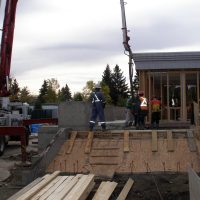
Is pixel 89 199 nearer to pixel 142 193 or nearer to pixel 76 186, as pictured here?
pixel 76 186

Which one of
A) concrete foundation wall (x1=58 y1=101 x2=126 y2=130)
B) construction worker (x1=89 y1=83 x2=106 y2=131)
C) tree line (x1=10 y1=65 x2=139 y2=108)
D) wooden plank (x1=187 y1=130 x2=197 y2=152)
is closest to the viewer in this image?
wooden plank (x1=187 y1=130 x2=197 y2=152)

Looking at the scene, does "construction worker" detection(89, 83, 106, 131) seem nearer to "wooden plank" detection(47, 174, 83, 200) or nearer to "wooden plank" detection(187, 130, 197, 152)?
"wooden plank" detection(187, 130, 197, 152)

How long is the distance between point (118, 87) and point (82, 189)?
302 feet

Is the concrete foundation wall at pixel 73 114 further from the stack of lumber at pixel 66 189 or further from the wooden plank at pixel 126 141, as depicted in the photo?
the stack of lumber at pixel 66 189

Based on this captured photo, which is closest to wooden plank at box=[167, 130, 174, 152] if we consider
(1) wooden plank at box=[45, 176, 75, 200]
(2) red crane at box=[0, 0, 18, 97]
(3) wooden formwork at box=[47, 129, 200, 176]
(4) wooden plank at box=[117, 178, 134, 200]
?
(3) wooden formwork at box=[47, 129, 200, 176]

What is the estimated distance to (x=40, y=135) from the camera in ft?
53.9

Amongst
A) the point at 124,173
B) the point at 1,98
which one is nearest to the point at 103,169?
the point at 124,173

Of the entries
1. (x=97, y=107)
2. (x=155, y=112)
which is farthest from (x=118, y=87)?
(x=97, y=107)

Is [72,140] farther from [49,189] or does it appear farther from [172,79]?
[172,79]

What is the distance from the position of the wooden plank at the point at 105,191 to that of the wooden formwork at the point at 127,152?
1888mm

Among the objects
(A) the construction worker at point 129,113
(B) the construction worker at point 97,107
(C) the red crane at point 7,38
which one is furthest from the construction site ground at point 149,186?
(C) the red crane at point 7,38

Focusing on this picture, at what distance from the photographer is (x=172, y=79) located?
82.0ft

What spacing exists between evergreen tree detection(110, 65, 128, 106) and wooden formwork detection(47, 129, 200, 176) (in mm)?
76787

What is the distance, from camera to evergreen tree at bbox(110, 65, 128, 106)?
97062 mm
